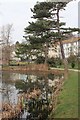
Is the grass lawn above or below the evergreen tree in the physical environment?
below

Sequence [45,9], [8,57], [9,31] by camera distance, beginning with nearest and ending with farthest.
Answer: [45,9] → [8,57] → [9,31]

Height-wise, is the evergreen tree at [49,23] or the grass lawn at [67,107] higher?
the evergreen tree at [49,23]

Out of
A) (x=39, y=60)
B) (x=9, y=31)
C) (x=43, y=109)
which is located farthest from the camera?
(x=9, y=31)

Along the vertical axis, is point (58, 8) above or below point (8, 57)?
above

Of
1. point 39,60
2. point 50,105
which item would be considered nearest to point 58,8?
point 39,60

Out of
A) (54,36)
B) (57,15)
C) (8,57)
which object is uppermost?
(57,15)

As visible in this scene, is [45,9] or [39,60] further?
[39,60]

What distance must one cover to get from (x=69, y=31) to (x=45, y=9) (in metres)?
3.60

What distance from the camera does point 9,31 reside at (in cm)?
7012

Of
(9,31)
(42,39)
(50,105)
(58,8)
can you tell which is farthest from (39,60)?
(50,105)

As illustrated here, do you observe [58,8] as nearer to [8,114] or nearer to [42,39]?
[42,39]

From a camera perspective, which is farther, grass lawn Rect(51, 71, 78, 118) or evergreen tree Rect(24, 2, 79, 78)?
evergreen tree Rect(24, 2, 79, 78)

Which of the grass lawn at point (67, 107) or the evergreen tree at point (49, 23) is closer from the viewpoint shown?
Result: the grass lawn at point (67, 107)

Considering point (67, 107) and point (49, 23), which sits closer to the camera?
point (67, 107)
